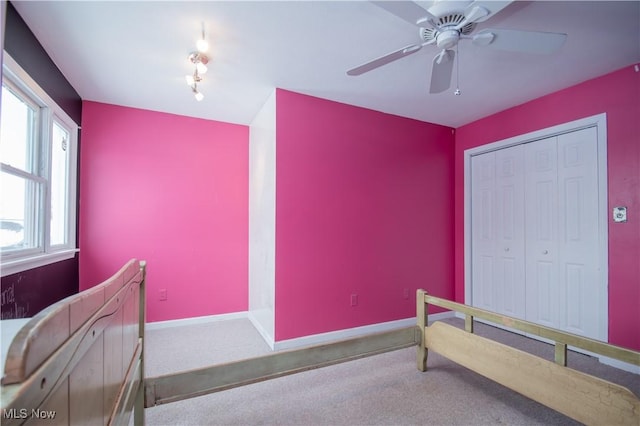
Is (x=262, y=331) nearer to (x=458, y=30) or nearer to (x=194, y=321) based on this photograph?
(x=194, y=321)

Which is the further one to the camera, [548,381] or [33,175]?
[33,175]

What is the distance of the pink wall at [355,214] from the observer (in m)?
2.82

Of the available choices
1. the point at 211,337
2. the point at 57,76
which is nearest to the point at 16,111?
the point at 57,76

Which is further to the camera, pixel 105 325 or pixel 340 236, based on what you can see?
pixel 340 236

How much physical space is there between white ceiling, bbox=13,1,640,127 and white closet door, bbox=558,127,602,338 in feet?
2.18

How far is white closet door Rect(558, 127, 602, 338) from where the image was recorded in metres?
2.61

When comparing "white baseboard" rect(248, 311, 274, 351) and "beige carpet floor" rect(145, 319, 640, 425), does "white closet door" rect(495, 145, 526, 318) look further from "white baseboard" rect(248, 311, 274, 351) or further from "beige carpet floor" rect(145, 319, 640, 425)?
"white baseboard" rect(248, 311, 274, 351)

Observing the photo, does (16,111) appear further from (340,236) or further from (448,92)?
(448,92)

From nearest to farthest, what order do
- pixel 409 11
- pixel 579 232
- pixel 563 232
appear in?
1. pixel 409 11
2. pixel 579 232
3. pixel 563 232

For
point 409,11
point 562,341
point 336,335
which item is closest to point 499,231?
point 562,341

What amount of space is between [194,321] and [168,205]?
143 cm

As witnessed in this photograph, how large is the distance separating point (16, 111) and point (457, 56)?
3.29 meters

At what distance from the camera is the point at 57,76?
238 centimetres

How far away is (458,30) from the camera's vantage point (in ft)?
5.20
